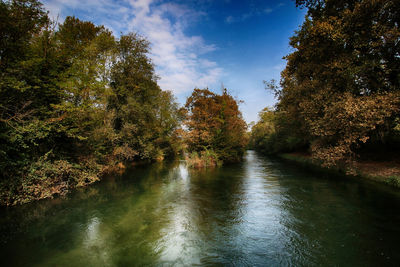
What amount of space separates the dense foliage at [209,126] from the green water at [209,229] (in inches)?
523

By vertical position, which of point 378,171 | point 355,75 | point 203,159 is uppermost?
point 355,75

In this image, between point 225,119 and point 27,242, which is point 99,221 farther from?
point 225,119

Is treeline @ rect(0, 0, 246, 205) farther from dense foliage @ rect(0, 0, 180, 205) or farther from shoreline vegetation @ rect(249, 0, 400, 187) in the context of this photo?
shoreline vegetation @ rect(249, 0, 400, 187)

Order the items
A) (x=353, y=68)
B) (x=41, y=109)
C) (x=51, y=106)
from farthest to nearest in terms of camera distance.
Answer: (x=353, y=68), (x=51, y=106), (x=41, y=109)


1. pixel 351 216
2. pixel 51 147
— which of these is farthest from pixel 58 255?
pixel 351 216

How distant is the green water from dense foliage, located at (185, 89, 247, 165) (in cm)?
1329

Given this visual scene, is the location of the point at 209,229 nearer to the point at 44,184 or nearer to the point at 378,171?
the point at 44,184

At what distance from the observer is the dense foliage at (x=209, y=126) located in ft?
84.5

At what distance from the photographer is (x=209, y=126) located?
25.8 m

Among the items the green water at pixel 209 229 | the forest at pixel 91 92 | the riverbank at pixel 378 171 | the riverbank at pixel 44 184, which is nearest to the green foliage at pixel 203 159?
the forest at pixel 91 92

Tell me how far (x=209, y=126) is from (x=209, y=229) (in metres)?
18.8

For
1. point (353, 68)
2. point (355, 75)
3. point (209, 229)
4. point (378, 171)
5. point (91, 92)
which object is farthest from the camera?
point (91, 92)

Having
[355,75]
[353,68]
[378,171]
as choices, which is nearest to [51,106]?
[353,68]

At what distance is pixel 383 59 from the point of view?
13836 mm
